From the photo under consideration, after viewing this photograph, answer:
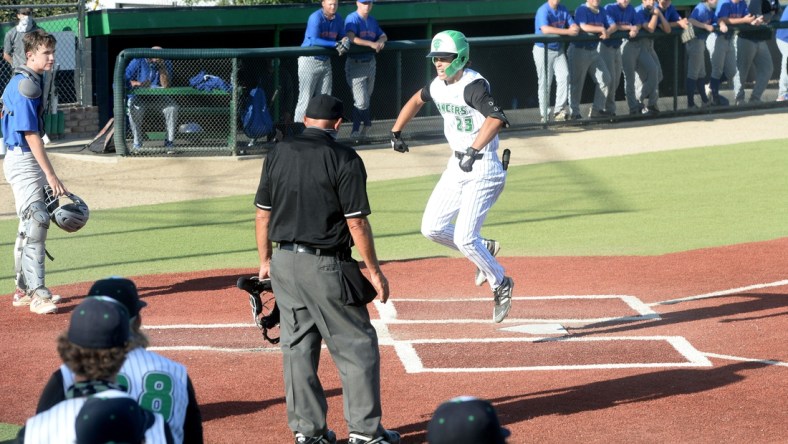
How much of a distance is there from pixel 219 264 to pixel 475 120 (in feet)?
12.7

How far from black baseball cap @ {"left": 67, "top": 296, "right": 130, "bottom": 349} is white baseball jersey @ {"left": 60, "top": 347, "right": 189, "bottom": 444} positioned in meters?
0.54

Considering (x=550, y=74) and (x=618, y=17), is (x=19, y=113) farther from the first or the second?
(x=618, y=17)

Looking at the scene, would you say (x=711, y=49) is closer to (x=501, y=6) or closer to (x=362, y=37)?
(x=501, y=6)

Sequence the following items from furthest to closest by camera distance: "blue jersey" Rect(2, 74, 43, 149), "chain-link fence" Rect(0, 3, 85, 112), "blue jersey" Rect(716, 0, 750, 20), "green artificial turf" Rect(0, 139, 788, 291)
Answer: "blue jersey" Rect(716, 0, 750, 20)
"chain-link fence" Rect(0, 3, 85, 112)
"green artificial turf" Rect(0, 139, 788, 291)
"blue jersey" Rect(2, 74, 43, 149)

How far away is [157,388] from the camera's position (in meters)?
4.00

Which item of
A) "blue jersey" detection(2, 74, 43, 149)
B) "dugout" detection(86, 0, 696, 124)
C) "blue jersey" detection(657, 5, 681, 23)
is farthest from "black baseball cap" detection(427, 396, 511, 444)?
"blue jersey" detection(657, 5, 681, 23)

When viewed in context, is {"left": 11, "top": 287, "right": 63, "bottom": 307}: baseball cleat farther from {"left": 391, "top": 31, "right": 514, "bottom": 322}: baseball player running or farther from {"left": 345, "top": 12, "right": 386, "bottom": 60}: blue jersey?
{"left": 345, "top": 12, "right": 386, "bottom": 60}: blue jersey

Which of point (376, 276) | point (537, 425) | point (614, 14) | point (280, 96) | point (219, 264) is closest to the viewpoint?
point (376, 276)

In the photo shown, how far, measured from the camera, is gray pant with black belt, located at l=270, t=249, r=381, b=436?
19.4 feet

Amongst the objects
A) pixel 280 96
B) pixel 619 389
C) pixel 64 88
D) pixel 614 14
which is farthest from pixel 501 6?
pixel 619 389

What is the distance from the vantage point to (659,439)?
20.2 ft

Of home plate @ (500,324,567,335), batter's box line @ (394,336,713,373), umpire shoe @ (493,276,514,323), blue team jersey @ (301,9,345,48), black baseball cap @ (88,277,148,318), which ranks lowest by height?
home plate @ (500,324,567,335)

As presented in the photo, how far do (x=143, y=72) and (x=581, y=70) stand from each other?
6805 millimetres

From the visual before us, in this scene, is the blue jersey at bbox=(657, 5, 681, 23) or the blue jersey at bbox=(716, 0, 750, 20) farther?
the blue jersey at bbox=(716, 0, 750, 20)
